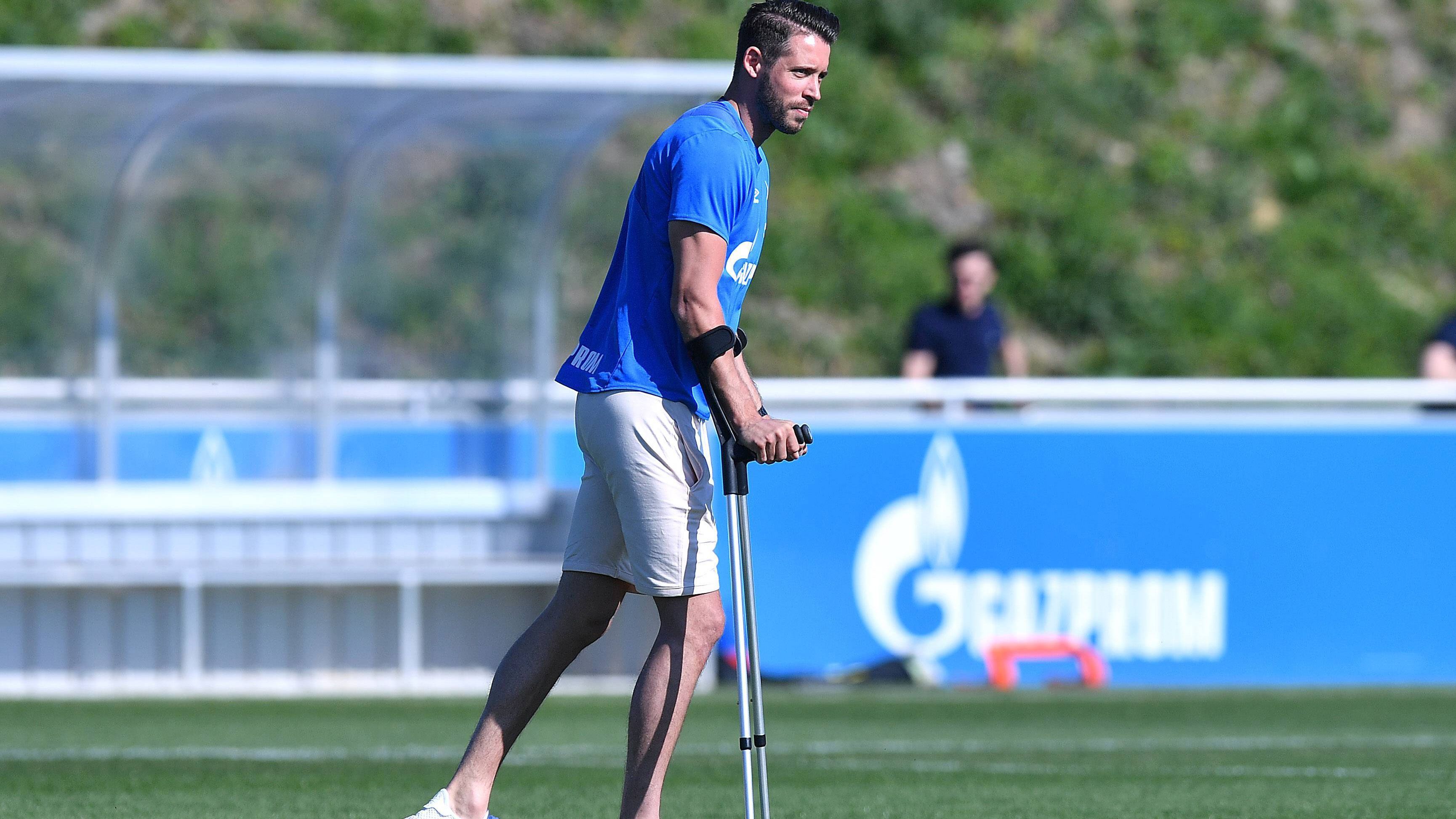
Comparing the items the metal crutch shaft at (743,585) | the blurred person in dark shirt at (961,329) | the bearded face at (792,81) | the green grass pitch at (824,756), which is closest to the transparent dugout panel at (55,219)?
the green grass pitch at (824,756)

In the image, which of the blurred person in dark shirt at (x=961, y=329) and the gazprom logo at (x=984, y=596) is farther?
the blurred person in dark shirt at (x=961, y=329)

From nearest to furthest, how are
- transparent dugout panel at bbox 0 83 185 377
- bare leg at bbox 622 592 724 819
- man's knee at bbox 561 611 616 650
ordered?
bare leg at bbox 622 592 724 819
man's knee at bbox 561 611 616 650
transparent dugout panel at bbox 0 83 185 377

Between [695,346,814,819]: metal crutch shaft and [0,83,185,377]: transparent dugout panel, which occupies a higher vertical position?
[0,83,185,377]: transparent dugout panel

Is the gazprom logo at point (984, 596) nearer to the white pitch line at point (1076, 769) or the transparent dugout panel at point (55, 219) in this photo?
the white pitch line at point (1076, 769)

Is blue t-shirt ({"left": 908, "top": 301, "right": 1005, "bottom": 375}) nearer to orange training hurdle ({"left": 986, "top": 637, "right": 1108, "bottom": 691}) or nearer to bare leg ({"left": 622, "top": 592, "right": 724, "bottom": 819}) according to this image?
orange training hurdle ({"left": 986, "top": 637, "right": 1108, "bottom": 691})

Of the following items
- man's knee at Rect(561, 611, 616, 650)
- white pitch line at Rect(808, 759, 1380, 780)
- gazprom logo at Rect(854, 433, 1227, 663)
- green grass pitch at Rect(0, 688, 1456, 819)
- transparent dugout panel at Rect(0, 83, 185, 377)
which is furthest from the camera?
transparent dugout panel at Rect(0, 83, 185, 377)

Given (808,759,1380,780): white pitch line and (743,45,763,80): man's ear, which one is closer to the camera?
(743,45,763,80): man's ear

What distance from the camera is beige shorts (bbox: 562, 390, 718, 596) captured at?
4695 mm

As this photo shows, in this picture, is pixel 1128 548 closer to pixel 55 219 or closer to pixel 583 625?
pixel 55 219

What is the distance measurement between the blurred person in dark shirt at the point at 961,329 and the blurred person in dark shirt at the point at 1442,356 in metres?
2.39

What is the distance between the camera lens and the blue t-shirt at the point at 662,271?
463 centimetres

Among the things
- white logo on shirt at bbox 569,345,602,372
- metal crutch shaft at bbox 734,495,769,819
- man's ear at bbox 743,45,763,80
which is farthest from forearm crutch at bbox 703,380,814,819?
man's ear at bbox 743,45,763,80

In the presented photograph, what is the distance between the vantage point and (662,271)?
4.73 m

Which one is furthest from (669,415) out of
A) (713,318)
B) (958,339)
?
(958,339)
